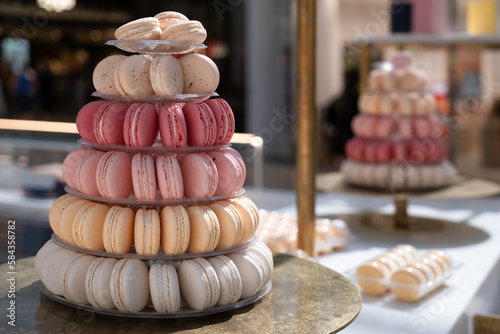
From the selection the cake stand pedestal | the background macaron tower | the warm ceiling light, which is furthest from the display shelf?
the warm ceiling light

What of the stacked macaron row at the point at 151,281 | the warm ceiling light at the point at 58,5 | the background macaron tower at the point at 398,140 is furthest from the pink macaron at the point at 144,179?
the warm ceiling light at the point at 58,5

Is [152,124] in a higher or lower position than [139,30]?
lower

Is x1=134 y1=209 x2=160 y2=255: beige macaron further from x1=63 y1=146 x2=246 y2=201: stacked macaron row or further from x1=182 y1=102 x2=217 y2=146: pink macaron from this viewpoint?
x1=182 y1=102 x2=217 y2=146: pink macaron

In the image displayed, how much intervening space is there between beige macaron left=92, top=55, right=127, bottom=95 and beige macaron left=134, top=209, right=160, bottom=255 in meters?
0.21

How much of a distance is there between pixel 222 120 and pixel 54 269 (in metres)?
0.35

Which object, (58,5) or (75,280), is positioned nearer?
(75,280)

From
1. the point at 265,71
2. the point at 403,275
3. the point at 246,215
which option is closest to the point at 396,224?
the point at 403,275

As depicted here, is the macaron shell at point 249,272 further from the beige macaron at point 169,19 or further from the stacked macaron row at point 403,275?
the stacked macaron row at point 403,275

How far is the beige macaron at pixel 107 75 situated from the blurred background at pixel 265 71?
0.55 meters

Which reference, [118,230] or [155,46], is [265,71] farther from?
[118,230]

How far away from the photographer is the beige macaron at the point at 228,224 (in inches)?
39.0

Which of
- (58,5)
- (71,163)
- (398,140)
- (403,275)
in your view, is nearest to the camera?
(71,163)

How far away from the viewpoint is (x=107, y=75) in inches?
39.6

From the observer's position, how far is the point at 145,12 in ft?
23.3
